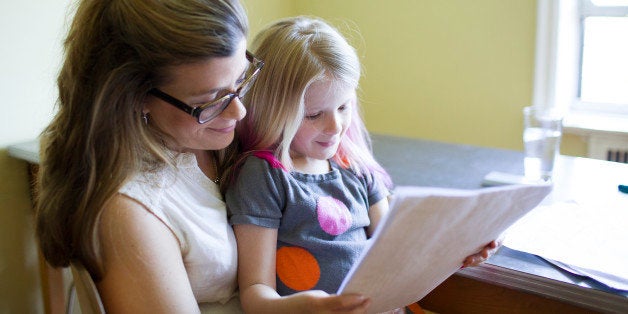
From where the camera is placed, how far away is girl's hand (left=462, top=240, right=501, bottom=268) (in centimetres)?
98

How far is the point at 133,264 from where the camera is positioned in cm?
88

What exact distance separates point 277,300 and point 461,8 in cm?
191

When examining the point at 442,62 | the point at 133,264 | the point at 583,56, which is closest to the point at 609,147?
the point at 583,56

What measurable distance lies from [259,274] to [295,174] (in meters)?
0.20

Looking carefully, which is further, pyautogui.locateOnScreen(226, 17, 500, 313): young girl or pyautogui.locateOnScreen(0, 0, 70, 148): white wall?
pyautogui.locateOnScreen(0, 0, 70, 148): white wall

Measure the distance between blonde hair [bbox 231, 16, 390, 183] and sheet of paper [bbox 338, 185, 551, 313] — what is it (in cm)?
33

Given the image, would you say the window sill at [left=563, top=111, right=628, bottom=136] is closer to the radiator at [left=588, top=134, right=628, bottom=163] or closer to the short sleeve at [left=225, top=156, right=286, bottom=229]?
the radiator at [left=588, top=134, right=628, bottom=163]

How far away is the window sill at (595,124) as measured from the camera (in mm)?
2336

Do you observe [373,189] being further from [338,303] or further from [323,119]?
[338,303]

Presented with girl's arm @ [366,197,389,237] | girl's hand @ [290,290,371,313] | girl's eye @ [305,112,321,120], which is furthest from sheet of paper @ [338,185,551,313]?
girl's eye @ [305,112,321,120]

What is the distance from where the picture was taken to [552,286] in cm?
96

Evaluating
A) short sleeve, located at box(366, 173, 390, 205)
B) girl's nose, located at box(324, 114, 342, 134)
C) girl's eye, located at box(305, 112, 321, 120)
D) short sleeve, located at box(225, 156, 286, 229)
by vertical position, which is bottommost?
short sleeve, located at box(366, 173, 390, 205)

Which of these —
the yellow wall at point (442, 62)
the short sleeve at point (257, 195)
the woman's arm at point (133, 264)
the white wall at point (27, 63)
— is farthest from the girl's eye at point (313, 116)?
the yellow wall at point (442, 62)

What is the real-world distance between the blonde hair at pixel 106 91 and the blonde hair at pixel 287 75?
0.16 metres
